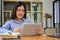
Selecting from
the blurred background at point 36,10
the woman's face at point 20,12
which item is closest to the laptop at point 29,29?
the woman's face at point 20,12

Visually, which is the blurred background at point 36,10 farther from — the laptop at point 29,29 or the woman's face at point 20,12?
the laptop at point 29,29

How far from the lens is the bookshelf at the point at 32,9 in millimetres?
4281

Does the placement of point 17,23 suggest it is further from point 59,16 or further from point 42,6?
point 42,6

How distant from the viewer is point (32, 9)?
4.32 meters

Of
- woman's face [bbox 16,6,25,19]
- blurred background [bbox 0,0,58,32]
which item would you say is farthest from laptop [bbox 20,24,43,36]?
blurred background [bbox 0,0,58,32]

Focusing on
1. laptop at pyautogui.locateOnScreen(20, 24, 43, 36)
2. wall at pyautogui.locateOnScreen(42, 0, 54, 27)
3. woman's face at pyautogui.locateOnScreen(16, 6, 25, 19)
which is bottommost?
laptop at pyautogui.locateOnScreen(20, 24, 43, 36)

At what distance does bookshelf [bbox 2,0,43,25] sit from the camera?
428 centimetres

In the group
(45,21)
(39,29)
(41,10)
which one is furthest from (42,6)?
(39,29)

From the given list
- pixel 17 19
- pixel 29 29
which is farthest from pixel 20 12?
pixel 29 29

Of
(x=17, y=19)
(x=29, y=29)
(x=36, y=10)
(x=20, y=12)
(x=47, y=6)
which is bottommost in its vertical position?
(x=29, y=29)

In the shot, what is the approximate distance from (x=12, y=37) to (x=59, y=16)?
0.48 metres

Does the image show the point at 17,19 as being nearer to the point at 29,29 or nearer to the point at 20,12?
the point at 20,12

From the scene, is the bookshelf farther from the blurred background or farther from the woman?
the woman

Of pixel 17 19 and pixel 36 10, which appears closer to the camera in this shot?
pixel 17 19
